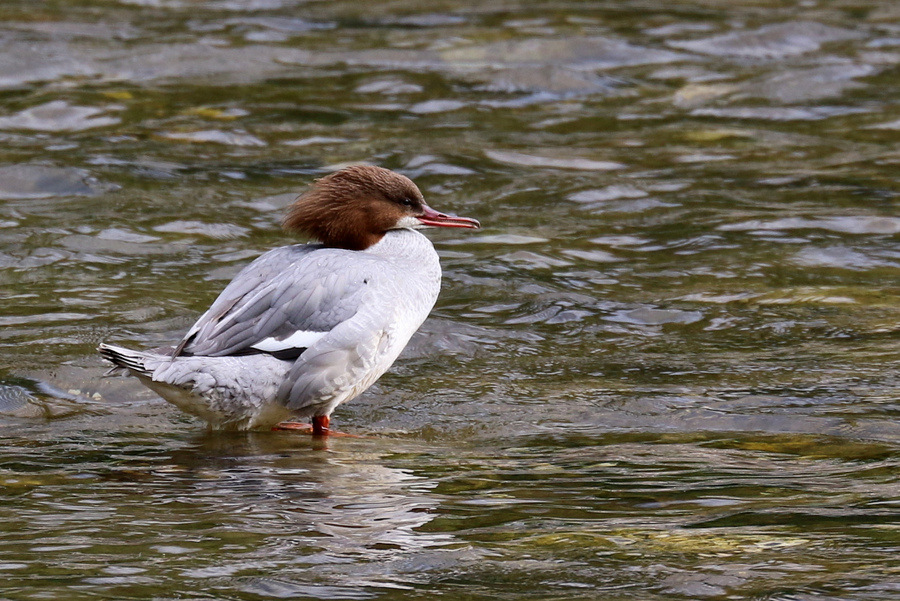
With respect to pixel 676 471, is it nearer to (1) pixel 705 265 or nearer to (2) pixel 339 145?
(1) pixel 705 265

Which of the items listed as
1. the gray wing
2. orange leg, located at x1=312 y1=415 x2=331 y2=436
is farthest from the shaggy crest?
orange leg, located at x1=312 y1=415 x2=331 y2=436

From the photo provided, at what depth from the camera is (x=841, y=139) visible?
10.2 meters

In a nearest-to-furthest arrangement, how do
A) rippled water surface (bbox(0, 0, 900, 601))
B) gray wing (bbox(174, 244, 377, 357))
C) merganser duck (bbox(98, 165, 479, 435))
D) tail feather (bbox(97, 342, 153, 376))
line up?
rippled water surface (bbox(0, 0, 900, 601)) < tail feather (bbox(97, 342, 153, 376)) < merganser duck (bbox(98, 165, 479, 435)) < gray wing (bbox(174, 244, 377, 357))

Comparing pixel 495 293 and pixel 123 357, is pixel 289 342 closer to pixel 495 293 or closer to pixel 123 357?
pixel 123 357

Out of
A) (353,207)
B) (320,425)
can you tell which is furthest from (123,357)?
(353,207)

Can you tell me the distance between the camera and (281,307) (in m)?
5.68

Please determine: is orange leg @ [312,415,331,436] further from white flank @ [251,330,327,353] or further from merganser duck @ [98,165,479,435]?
white flank @ [251,330,327,353]

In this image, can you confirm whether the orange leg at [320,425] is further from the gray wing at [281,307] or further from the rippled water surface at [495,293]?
the gray wing at [281,307]

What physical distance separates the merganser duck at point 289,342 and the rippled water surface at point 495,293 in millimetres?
222

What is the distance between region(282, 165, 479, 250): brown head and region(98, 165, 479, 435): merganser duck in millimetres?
259

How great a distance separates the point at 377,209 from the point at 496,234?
2.32m

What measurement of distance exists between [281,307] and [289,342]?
0.16 m

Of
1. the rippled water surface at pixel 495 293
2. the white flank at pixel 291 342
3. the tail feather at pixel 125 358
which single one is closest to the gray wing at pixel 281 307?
the white flank at pixel 291 342

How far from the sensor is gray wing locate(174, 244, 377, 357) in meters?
5.61
